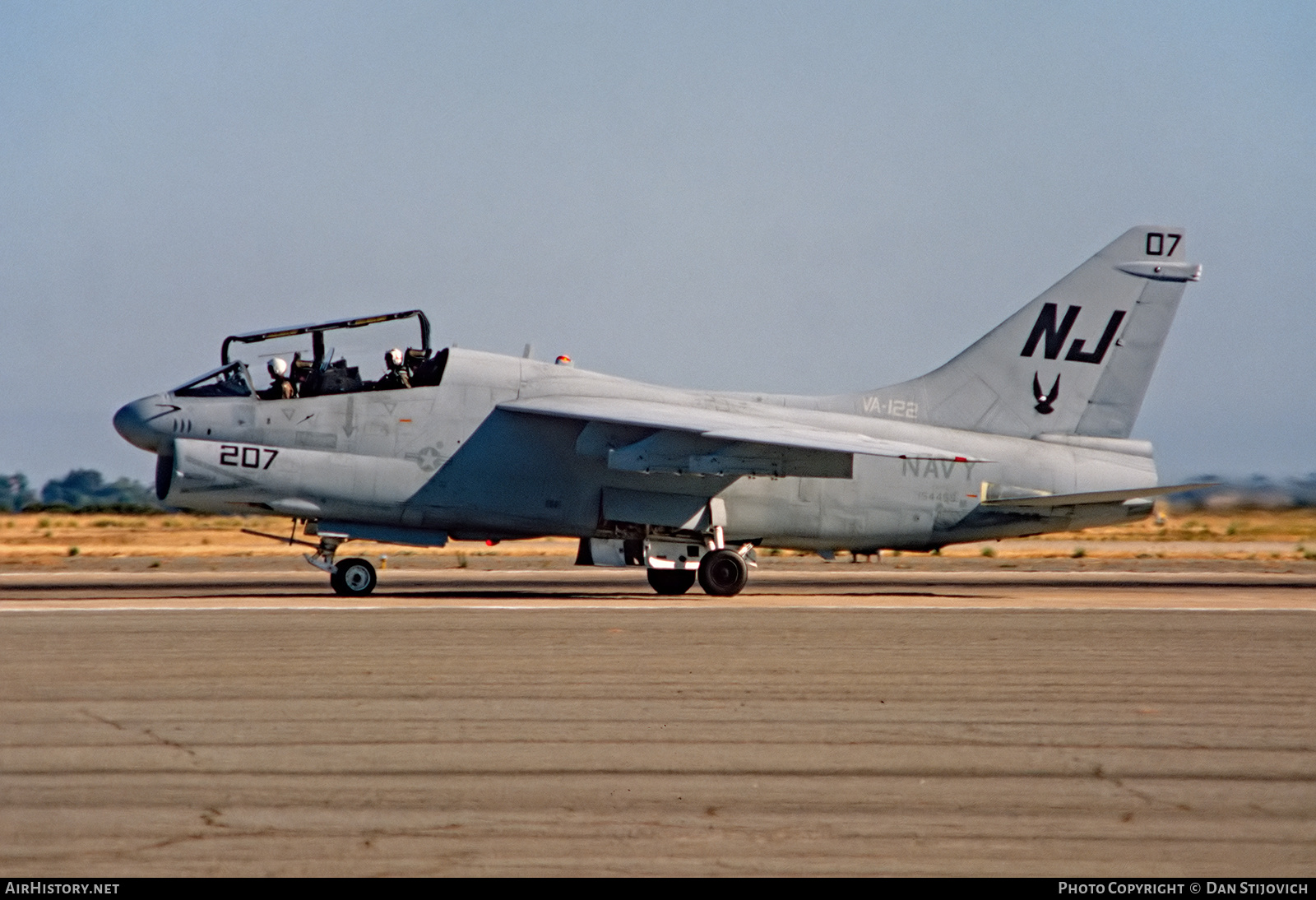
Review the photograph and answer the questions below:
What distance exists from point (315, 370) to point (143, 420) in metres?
2.24

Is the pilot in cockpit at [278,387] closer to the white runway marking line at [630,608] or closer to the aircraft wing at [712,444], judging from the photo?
the aircraft wing at [712,444]

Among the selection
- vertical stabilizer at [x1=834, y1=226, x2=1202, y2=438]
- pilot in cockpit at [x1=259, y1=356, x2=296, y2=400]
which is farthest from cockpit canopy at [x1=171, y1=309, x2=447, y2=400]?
vertical stabilizer at [x1=834, y1=226, x2=1202, y2=438]

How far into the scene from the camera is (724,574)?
18.6m

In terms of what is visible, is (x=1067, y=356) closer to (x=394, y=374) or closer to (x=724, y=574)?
(x=724, y=574)

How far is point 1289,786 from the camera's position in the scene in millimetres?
6711

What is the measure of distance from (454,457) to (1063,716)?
35.8ft

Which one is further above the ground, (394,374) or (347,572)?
(394,374)

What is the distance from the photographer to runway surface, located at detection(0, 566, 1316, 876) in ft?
18.5

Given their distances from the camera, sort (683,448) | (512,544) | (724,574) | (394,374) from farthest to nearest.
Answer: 1. (512,544)
2. (724,574)
3. (394,374)
4. (683,448)

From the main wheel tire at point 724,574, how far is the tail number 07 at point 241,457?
5985mm

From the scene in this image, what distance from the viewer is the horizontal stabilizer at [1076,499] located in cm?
1938

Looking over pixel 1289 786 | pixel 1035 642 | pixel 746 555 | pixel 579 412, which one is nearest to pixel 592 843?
pixel 1289 786

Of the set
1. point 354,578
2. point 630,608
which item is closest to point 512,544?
point 354,578

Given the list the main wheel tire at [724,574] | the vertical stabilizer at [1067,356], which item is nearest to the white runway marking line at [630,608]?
the main wheel tire at [724,574]
